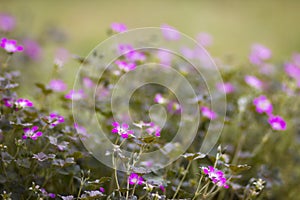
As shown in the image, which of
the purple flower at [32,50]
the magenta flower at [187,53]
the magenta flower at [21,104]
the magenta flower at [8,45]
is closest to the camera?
the magenta flower at [21,104]

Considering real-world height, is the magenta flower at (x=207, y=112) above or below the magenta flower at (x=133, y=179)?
above

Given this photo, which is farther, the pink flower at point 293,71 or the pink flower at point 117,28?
the pink flower at point 293,71

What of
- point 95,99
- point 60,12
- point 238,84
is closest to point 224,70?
point 238,84

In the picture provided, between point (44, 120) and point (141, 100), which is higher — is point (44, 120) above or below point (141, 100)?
below

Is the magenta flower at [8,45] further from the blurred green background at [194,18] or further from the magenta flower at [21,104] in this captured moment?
the blurred green background at [194,18]

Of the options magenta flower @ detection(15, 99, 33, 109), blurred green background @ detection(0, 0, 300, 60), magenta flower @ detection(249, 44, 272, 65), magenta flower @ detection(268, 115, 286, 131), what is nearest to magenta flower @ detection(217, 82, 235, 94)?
magenta flower @ detection(249, 44, 272, 65)

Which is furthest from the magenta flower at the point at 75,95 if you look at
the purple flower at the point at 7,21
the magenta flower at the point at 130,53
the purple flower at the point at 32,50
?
the purple flower at the point at 32,50

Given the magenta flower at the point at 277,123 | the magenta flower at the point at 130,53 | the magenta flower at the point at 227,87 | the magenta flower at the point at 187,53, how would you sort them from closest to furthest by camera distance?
1. the magenta flower at the point at 277,123
2. the magenta flower at the point at 130,53
3. the magenta flower at the point at 227,87
4. the magenta flower at the point at 187,53

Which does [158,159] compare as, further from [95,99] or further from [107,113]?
[95,99]
